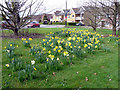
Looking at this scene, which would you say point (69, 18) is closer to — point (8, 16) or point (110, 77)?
point (8, 16)

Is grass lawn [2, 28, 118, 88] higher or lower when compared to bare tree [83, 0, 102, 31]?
lower

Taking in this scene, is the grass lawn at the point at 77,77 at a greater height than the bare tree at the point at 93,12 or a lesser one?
lesser

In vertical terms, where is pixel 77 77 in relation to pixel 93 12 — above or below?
below

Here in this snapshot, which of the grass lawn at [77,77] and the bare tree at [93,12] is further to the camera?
the bare tree at [93,12]

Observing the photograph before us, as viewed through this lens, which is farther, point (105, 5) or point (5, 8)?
point (105, 5)

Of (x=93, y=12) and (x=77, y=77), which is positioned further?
(x=93, y=12)

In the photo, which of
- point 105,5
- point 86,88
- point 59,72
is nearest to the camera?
point 86,88

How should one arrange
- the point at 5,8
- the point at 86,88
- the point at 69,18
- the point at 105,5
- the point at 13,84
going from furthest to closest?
1. the point at 69,18
2. the point at 105,5
3. the point at 5,8
4. the point at 13,84
5. the point at 86,88

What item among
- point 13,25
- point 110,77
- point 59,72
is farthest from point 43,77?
point 13,25

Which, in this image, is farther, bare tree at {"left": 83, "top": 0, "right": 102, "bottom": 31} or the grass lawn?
bare tree at {"left": 83, "top": 0, "right": 102, "bottom": 31}

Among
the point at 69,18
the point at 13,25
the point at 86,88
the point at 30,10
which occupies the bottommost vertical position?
the point at 86,88

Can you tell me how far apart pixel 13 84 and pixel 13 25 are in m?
6.98

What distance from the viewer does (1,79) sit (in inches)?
117

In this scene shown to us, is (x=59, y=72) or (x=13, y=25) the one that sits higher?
(x=13, y=25)
